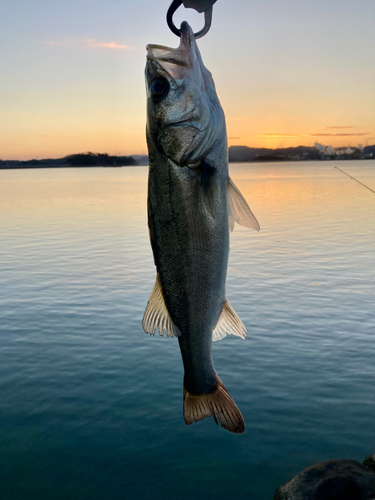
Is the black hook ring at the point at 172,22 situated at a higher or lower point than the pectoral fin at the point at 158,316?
higher

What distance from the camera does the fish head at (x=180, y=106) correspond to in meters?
→ 3.82

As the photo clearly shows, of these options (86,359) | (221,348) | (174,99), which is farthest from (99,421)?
(174,99)

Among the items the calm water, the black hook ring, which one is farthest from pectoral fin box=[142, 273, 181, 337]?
the calm water

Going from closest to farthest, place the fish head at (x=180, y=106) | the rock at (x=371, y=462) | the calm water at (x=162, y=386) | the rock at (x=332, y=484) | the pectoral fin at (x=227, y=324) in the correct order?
the fish head at (x=180, y=106) < the pectoral fin at (x=227, y=324) < the rock at (x=332, y=484) < the rock at (x=371, y=462) < the calm water at (x=162, y=386)

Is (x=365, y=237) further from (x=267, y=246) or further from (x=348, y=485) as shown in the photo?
(x=348, y=485)

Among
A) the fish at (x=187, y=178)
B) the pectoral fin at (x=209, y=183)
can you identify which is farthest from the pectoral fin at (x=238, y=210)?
the pectoral fin at (x=209, y=183)

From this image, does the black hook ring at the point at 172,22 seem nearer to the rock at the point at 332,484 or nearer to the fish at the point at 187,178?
the fish at the point at 187,178

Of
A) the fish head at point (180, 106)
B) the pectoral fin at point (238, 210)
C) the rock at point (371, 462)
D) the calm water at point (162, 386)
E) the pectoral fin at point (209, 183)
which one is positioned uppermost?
the fish head at point (180, 106)

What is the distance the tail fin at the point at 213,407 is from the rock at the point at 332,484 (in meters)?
4.08

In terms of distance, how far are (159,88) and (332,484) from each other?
20.8 feet

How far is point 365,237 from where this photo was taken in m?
37.3

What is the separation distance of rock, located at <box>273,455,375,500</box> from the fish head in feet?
19.2

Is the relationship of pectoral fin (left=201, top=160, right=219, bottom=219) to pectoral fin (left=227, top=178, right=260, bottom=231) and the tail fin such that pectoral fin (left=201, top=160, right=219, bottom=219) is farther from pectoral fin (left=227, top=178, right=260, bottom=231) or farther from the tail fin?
the tail fin

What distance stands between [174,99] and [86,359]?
12.0 meters
